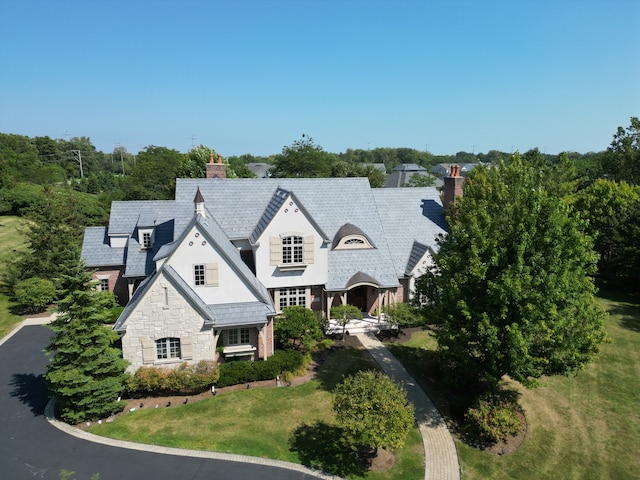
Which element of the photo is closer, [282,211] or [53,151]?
[282,211]

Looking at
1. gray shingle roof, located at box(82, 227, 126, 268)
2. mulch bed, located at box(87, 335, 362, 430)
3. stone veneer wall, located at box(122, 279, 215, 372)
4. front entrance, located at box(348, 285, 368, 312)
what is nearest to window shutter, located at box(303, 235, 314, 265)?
front entrance, located at box(348, 285, 368, 312)

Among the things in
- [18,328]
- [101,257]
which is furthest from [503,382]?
[18,328]

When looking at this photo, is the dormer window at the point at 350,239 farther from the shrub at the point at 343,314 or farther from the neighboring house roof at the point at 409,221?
the shrub at the point at 343,314

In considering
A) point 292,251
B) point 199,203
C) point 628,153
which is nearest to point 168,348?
point 199,203

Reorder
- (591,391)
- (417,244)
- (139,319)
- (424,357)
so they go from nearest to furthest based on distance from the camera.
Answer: (139,319) → (591,391) → (424,357) → (417,244)

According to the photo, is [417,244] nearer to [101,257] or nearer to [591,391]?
[591,391]

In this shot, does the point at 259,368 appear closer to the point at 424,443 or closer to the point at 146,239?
the point at 424,443

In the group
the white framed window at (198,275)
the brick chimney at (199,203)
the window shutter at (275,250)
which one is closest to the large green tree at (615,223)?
the window shutter at (275,250)
